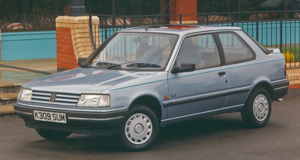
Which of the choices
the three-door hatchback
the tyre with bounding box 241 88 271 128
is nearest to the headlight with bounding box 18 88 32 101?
the three-door hatchback

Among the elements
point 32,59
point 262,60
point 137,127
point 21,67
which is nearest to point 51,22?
point 32,59

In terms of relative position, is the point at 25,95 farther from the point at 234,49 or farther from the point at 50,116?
the point at 234,49

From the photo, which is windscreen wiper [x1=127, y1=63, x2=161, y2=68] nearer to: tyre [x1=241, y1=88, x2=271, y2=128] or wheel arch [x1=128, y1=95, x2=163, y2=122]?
wheel arch [x1=128, y1=95, x2=163, y2=122]

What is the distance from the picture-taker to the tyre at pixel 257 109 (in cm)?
941

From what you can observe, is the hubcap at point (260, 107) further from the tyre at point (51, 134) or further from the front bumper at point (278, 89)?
the tyre at point (51, 134)

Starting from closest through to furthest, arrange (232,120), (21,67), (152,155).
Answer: (152,155) → (232,120) → (21,67)

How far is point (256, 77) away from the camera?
9.46 metres

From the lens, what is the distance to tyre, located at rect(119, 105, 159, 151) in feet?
25.5

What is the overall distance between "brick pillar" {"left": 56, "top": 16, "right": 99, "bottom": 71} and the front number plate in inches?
215

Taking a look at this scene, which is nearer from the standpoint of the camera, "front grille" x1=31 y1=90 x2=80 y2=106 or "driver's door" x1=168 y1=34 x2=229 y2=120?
"front grille" x1=31 y1=90 x2=80 y2=106

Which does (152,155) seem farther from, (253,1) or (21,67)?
(253,1)

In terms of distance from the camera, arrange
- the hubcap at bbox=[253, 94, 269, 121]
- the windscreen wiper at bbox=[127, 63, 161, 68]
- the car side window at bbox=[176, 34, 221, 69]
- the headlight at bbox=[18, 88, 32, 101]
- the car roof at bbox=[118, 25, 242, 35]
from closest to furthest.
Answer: the headlight at bbox=[18, 88, 32, 101]
the windscreen wiper at bbox=[127, 63, 161, 68]
the car side window at bbox=[176, 34, 221, 69]
the car roof at bbox=[118, 25, 242, 35]
the hubcap at bbox=[253, 94, 269, 121]

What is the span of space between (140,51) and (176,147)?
139 centimetres

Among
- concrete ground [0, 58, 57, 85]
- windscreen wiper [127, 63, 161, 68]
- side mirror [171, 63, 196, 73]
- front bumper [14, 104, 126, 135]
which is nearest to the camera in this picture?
front bumper [14, 104, 126, 135]
